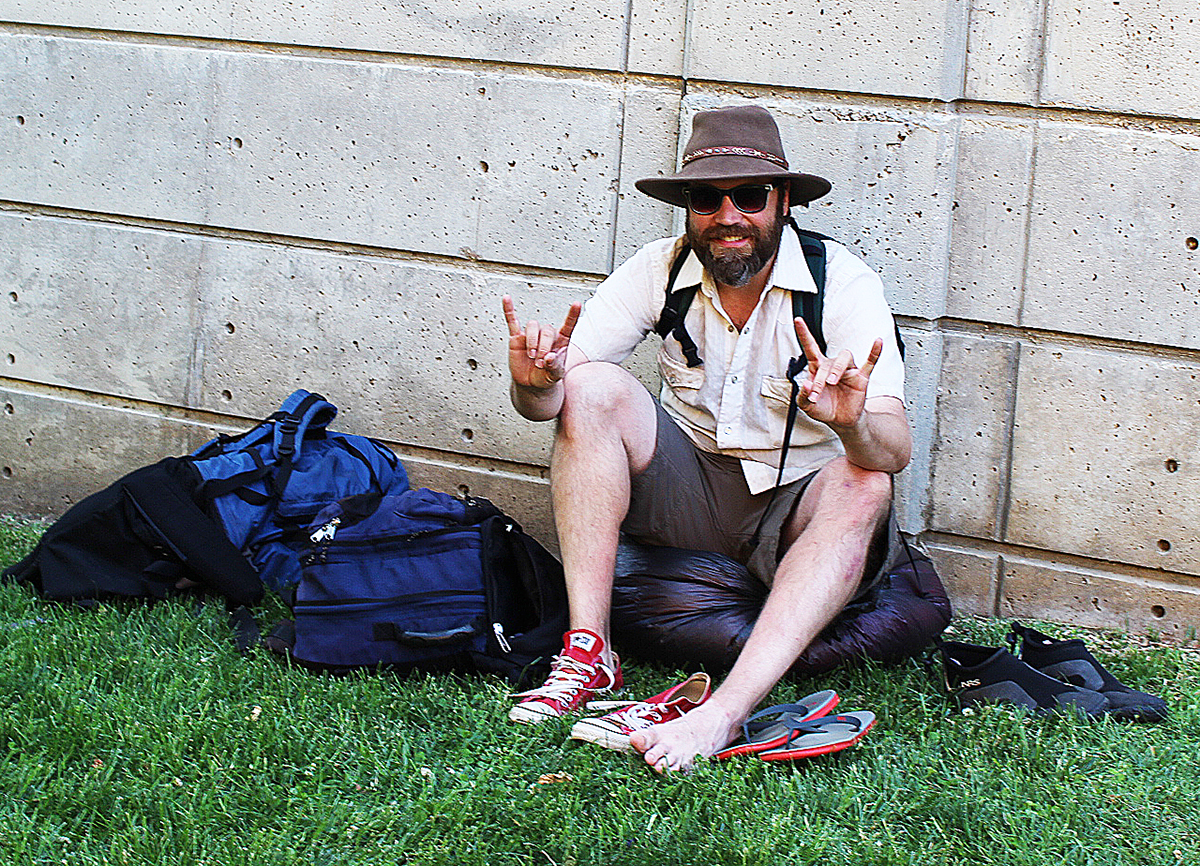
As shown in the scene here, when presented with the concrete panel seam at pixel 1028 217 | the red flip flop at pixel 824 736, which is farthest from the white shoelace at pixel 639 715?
the concrete panel seam at pixel 1028 217

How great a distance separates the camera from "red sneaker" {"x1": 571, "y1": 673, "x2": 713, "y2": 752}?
8.34ft

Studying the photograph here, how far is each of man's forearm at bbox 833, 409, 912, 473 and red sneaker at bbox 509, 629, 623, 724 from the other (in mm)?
763

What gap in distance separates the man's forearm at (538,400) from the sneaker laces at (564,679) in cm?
60

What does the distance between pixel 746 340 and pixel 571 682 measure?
103 cm

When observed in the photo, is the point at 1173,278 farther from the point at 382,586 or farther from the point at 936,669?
the point at 382,586

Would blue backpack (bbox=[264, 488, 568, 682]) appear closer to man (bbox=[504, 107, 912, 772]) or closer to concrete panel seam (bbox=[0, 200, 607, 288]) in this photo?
man (bbox=[504, 107, 912, 772])

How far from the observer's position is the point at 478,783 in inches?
93.4

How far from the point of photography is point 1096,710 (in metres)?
2.80

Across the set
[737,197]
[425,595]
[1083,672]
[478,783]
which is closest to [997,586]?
[1083,672]

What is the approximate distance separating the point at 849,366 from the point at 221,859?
1.57 metres

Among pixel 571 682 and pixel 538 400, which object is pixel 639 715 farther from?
pixel 538 400

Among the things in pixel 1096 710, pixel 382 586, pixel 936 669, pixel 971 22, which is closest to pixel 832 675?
pixel 936 669

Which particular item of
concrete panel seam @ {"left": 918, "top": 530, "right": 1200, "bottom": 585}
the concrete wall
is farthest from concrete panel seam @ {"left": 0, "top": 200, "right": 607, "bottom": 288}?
concrete panel seam @ {"left": 918, "top": 530, "right": 1200, "bottom": 585}

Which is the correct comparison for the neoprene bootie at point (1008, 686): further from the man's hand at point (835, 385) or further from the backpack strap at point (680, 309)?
the backpack strap at point (680, 309)
